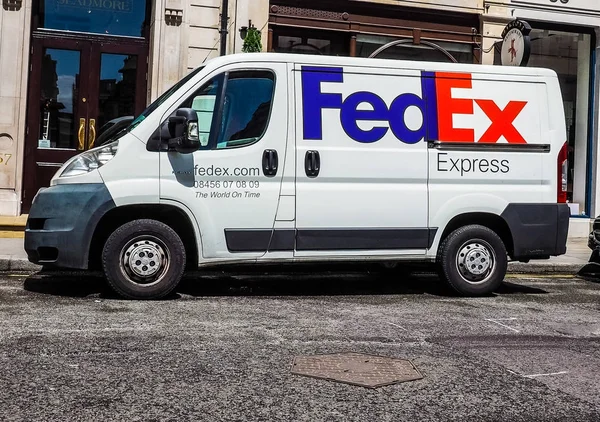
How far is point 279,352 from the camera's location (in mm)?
4910

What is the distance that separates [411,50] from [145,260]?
10.0 m

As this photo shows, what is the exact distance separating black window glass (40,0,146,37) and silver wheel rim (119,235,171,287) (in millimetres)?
7847

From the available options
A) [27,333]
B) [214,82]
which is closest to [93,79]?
[214,82]

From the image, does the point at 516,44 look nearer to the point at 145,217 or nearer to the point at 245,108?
the point at 245,108

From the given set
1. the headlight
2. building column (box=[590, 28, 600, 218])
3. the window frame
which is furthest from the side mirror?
building column (box=[590, 28, 600, 218])

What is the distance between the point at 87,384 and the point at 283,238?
11.3 feet

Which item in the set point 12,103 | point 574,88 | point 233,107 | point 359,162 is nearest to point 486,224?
point 359,162

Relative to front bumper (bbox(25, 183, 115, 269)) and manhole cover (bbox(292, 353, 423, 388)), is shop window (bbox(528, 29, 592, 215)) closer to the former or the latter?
front bumper (bbox(25, 183, 115, 269))

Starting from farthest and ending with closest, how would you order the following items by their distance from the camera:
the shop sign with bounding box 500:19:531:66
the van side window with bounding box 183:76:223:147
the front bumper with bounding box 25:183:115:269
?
the shop sign with bounding box 500:19:531:66
the van side window with bounding box 183:76:223:147
the front bumper with bounding box 25:183:115:269

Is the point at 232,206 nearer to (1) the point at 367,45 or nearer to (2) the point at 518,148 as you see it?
(2) the point at 518,148

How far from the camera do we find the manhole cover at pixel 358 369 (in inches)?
169

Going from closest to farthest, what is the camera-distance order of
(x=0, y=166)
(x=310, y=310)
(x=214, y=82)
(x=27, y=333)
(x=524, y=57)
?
(x=27, y=333)
(x=310, y=310)
(x=214, y=82)
(x=0, y=166)
(x=524, y=57)

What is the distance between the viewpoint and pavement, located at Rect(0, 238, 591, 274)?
8.88m

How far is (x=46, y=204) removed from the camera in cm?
684
